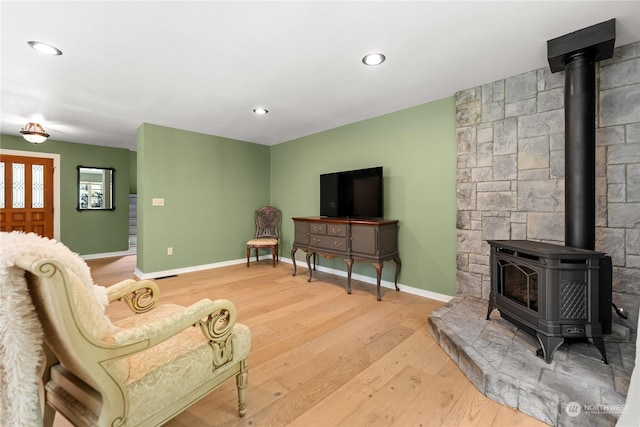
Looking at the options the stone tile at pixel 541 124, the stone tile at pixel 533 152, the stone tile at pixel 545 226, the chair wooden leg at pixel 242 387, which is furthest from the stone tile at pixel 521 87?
the chair wooden leg at pixel 242 387

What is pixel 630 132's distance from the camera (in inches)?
82.2

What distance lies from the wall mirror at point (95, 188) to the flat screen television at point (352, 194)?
4.84m

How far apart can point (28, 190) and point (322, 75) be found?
5.98 m

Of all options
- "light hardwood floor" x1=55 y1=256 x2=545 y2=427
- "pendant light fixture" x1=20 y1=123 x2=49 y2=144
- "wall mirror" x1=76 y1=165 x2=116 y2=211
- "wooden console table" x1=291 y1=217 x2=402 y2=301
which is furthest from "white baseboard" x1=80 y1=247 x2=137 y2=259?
"wooden console table" x1=291 y1=217 x2=402 y2=301

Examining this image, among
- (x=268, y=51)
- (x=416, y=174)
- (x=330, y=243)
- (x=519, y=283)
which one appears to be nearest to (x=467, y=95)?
(x=416, y=174)

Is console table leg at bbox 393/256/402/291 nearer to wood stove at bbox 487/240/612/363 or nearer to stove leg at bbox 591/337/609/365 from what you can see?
wood stove at bbox 487/240/612/363

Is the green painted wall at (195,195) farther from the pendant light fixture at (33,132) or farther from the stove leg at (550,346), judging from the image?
the stove leg at (550,346)

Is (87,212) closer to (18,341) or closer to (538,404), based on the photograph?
(18,341)

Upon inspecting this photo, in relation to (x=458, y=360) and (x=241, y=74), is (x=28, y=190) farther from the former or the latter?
(x=458, y=360)

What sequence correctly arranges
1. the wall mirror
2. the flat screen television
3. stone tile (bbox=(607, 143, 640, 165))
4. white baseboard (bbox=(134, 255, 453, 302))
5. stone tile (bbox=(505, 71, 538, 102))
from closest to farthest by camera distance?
stone tile (bbox=(607, 143, 640, 165)) < stone tile (bbox=(505, 71, 538, 102)) < white baseboard (bbox=(134, 255, 453, 302)) < the flat screen television < the wall mirror

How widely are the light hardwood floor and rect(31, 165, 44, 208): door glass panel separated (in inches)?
152

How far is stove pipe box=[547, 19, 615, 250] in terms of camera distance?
196 centimetres

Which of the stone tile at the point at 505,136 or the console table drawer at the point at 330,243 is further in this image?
the console table drawer at the point at 330,243

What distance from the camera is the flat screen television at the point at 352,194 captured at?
→ 3.72m
